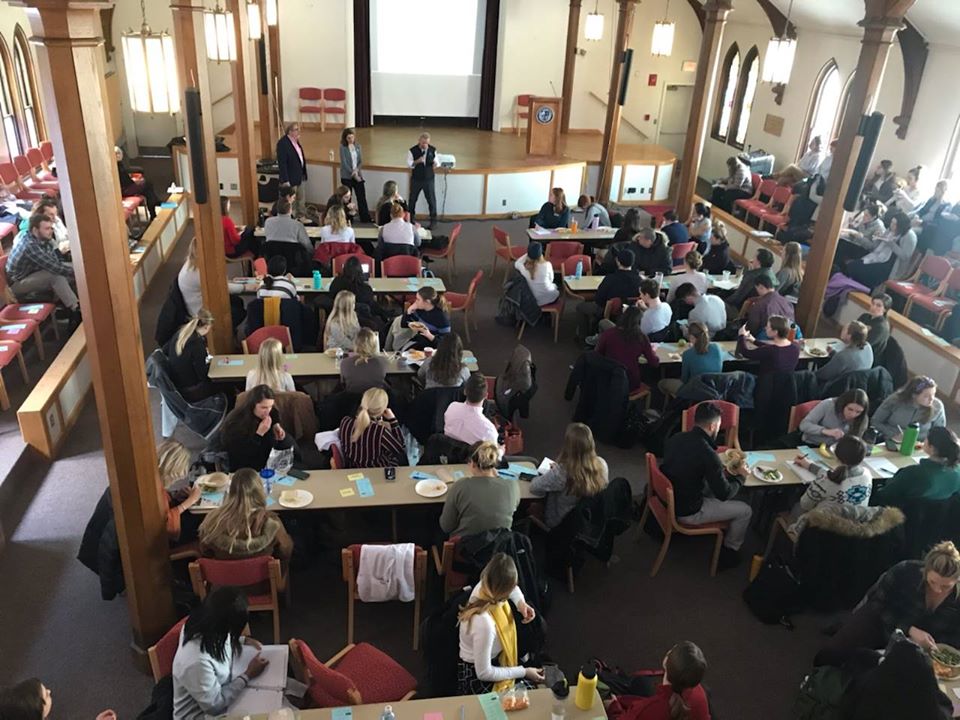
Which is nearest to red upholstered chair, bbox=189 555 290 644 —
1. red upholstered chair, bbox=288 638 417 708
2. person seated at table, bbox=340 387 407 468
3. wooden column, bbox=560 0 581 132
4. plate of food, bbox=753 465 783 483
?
red upholstered chair, bbox=288 638 417 708

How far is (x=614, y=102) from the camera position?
43.0ft

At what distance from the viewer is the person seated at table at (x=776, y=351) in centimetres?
702

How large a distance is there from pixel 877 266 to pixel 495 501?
8364 millimetres

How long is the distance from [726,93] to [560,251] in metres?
10.3

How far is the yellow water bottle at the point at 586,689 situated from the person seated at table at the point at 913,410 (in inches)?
150

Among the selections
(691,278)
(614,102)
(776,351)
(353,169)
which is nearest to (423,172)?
(353,169)

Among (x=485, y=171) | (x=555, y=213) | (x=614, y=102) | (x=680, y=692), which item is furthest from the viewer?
(x=485, y=171)

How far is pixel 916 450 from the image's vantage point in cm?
605

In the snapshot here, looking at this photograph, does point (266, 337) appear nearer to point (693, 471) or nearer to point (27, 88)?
point (693, 471)

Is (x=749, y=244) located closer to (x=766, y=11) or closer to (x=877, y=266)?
(x=877, y=266)

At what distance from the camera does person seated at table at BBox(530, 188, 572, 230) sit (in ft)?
36.0

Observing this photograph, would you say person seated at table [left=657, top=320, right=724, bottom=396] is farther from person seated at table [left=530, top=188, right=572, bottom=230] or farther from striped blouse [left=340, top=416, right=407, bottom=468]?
person seated at table [left=530, top=188, right=572, bottom=230]

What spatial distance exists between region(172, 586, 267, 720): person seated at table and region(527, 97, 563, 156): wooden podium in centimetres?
1224

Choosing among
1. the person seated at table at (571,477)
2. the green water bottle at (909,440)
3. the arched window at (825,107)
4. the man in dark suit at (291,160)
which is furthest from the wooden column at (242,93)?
the arched window at (825,107)
